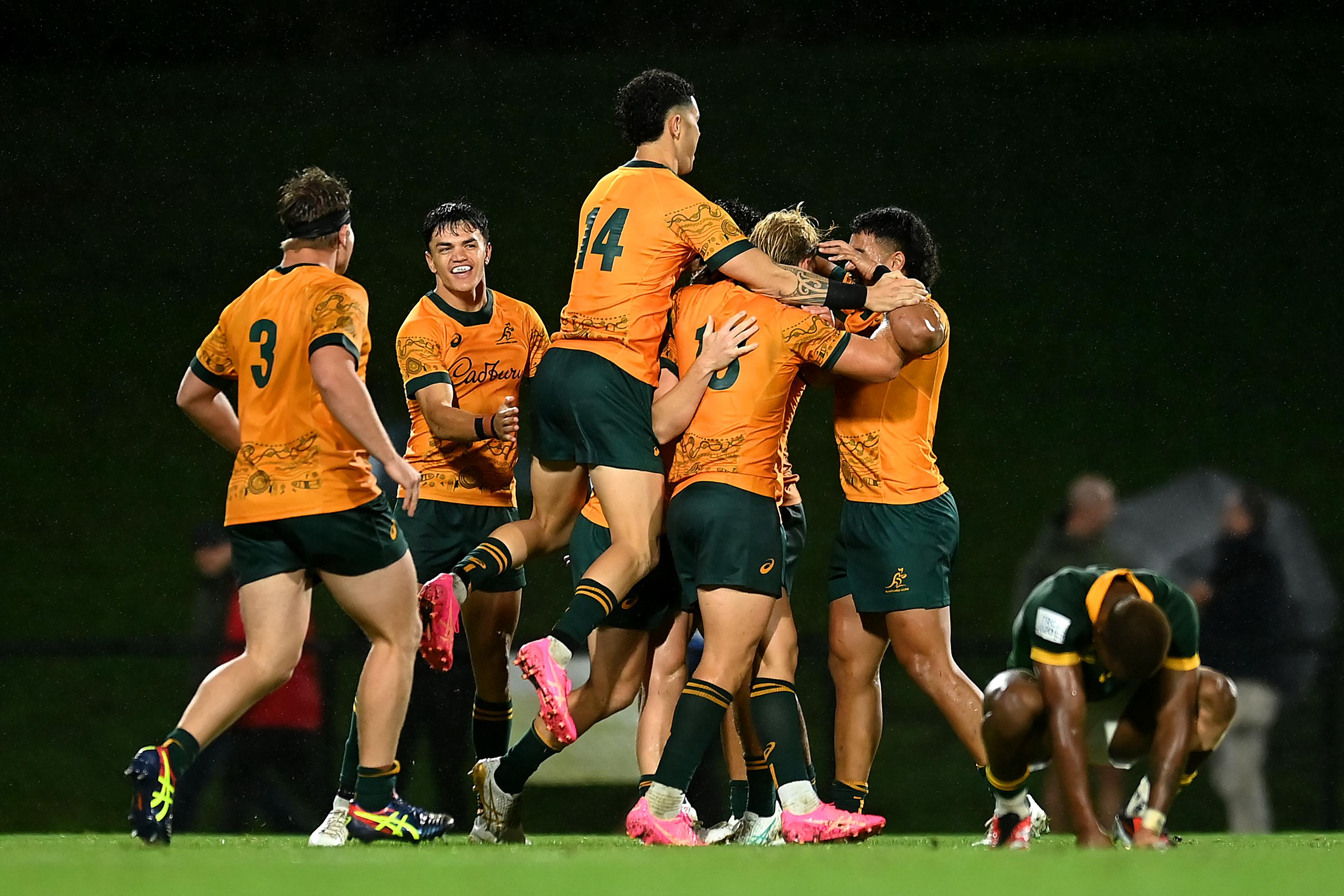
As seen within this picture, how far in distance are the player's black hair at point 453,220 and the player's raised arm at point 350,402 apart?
1361 millimetres

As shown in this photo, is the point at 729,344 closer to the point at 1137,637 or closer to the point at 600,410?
the point at 600,410

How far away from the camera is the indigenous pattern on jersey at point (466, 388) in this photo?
18.0ft

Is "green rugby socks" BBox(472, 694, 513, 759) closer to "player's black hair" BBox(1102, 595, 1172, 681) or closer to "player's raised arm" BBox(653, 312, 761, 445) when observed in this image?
"player's raised arm" BBox(653, 312, 761, 445)

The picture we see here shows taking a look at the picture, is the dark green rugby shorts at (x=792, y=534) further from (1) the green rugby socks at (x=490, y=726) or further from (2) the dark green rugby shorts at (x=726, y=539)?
(1) the green rugby socks at (x=490, y=726)

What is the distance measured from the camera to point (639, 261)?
467 cm

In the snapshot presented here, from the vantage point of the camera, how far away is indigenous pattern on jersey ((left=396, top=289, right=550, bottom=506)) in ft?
18.0

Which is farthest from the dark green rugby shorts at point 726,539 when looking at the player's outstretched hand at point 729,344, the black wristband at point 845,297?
the black wristband at point 845,297

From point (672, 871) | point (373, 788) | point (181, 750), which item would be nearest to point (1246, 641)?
point (373, 788)

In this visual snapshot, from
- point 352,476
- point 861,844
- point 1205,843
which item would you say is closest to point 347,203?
point 352,476

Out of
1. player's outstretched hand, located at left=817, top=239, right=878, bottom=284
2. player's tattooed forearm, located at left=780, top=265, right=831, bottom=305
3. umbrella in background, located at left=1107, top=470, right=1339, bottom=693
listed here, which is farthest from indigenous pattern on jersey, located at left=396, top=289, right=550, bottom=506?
umbrella in background, located at left=1107, top=470, right=1339, bottom=693

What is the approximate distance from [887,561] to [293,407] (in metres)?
2.01

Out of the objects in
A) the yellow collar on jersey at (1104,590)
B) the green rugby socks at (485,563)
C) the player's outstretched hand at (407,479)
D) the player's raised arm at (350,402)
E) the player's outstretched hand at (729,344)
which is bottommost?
the green rugby socks at (485,563)

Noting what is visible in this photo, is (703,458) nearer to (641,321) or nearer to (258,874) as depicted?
(641,321)

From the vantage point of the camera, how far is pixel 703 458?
4559 millimetres
